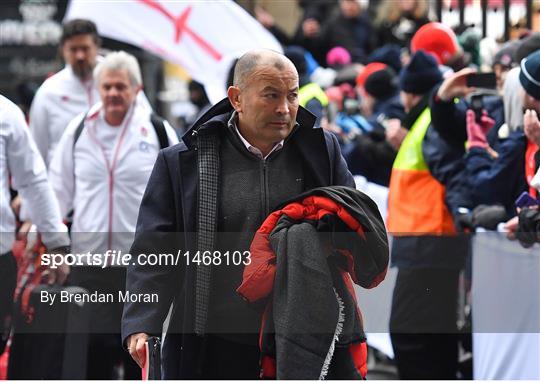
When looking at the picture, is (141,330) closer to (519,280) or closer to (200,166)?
(200,166)

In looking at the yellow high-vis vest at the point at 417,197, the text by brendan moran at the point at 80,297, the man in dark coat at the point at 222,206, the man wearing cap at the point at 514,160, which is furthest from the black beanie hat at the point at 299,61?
the man in dark coat at the point at 222,206

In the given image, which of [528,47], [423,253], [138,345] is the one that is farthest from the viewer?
[528,47]

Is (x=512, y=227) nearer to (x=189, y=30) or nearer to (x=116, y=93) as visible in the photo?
(x=116, y=93)

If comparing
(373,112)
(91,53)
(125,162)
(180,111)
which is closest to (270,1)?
(180,111)

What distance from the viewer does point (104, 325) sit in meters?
7.34

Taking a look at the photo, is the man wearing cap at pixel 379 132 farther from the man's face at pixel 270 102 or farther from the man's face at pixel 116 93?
the man's face at pixel 270 102

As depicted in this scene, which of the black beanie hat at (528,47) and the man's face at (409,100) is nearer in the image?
the black beanie hat at (528,47)

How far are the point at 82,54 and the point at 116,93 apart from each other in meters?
1.61

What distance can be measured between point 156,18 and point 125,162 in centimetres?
244

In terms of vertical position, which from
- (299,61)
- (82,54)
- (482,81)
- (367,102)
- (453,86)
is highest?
(299,61)

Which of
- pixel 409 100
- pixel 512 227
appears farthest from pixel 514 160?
pixel 409 100

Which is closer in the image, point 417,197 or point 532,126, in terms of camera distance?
point 532,126

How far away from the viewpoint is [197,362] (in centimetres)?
598

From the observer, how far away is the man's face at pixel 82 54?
33.9 ft
